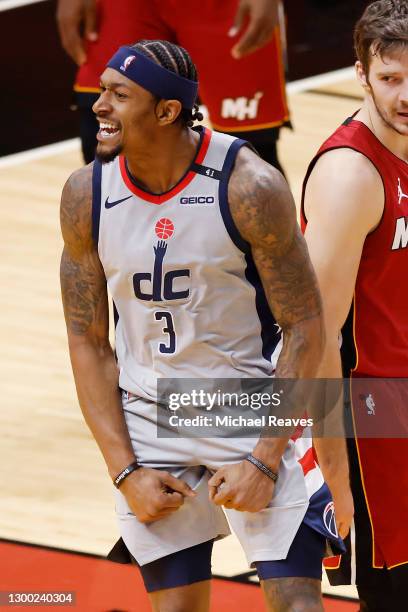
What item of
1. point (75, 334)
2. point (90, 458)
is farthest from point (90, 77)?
point (75, 334)

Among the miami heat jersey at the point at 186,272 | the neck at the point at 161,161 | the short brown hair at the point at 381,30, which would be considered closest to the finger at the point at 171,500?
the miami heat jersey at the point at 186,272

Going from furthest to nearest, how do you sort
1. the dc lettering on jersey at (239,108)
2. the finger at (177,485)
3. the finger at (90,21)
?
1. the dc lettering on jersey at (239,108)
2. the finger at (90,21)
3. the finger at (177,485)

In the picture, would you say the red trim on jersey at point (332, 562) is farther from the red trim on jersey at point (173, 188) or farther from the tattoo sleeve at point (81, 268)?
the red trim on jersey at point (173, 188)

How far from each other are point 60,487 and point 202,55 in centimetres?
191

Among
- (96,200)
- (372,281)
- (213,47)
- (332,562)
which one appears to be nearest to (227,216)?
(96,200)

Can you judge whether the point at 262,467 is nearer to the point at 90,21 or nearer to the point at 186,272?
the point at 186,272

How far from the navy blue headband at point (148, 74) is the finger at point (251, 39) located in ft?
8.37

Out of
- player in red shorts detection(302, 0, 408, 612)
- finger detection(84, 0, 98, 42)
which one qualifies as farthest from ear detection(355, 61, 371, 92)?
finger detection(84, 0, 98, 42)

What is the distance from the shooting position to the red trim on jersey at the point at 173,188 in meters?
3.54

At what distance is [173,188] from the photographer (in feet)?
11.6

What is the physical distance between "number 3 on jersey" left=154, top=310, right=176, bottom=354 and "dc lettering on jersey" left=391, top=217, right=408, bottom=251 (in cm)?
53

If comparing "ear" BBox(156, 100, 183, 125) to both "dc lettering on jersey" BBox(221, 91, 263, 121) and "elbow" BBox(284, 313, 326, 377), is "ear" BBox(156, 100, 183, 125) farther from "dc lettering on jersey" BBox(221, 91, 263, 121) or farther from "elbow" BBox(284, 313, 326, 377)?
"dc lettering on jersey" BBox(221, 91, 263, 121)

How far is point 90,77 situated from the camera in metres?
6.27

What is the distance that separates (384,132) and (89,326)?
0.79 metres
